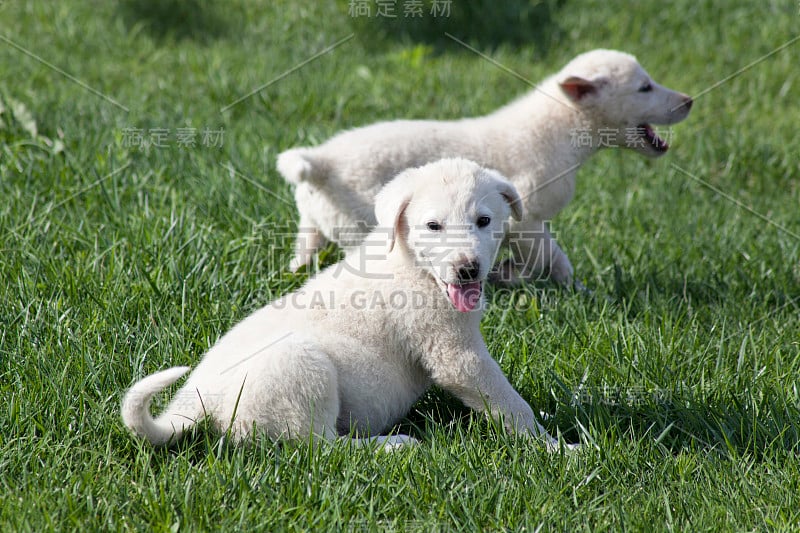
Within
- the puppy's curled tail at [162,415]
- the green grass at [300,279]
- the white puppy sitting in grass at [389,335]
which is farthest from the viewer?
the white puppy sitting in grass at [389,335]

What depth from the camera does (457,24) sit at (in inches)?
333

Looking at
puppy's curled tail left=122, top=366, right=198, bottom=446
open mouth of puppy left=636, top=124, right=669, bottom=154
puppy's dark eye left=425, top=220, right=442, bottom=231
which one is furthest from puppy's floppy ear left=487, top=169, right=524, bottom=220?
open mouth of puppy left=636, top=124, right=669, bottom=154

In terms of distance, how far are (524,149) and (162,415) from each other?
2538 millimetres

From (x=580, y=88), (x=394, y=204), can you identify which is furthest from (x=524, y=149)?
(x=394, y=204)

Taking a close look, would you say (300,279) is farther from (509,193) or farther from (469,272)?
(469,272)

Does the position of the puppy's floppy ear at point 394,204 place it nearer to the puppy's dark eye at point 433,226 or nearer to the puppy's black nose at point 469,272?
the puppy's dark eye at point 433,226

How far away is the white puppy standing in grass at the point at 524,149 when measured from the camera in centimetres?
428

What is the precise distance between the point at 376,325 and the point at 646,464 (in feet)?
3.46

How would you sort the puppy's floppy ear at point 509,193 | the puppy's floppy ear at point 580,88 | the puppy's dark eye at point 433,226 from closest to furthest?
the puppy's dark eye at point 433,226
the puppy's floppy ear at point 509,193
the puppy's floppy ear at point 580,88

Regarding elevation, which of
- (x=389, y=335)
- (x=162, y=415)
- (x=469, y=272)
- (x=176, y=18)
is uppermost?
(x=469, y=272)

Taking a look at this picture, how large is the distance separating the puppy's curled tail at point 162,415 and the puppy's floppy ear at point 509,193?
1322 millimetres

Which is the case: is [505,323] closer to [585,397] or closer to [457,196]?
[585,397]

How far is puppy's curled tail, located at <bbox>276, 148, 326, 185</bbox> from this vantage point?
4066mm

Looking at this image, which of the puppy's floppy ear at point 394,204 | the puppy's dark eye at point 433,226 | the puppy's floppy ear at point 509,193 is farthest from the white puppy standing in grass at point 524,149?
the puppy's dark eye at point 433,226
